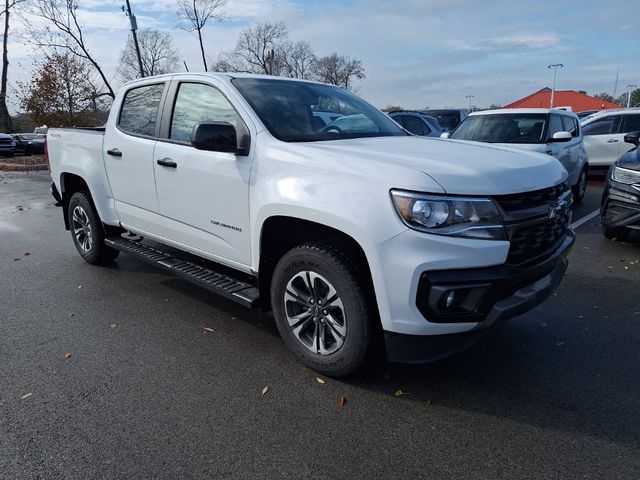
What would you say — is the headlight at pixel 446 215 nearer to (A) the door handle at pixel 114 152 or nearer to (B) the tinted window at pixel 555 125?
(A) the door handle at pixel 114 152

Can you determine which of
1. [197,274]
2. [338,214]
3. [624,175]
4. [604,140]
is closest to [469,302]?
[338,214]

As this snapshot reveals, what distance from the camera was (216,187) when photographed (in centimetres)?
356

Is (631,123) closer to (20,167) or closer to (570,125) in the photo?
(570,125)

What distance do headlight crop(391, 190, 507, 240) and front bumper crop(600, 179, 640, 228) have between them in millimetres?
4058

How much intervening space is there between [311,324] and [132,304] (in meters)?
2.09

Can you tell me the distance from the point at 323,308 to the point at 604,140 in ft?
38.5

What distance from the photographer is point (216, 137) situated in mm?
3254

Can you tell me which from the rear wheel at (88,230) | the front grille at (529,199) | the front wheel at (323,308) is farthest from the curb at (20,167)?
the front grille at (529,199)

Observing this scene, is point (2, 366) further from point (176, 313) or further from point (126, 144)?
point (126, 144)

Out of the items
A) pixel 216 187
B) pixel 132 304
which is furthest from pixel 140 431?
pixel 132 304

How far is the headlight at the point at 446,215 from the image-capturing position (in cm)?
257

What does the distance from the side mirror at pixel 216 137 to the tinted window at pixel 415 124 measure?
1026cm

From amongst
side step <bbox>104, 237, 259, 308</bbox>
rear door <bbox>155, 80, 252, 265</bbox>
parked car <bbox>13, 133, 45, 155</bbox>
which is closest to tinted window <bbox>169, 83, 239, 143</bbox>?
rear door <bbox>155, 80, 252, 265</bbox>

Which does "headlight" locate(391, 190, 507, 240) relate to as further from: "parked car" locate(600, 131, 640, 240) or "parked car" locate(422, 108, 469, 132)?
"parked car" locate(422, 108, 469, 132)
